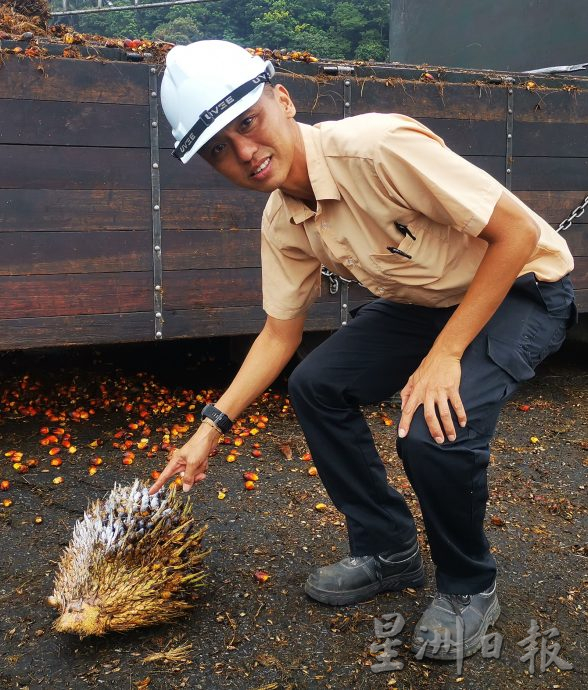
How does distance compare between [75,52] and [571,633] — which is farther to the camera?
[75,52]

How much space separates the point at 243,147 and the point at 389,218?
55 cm

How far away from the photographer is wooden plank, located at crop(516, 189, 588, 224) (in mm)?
5465

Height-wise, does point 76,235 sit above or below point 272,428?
above

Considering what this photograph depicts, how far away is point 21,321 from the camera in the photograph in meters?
4.46

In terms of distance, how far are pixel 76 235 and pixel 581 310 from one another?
12.7ft

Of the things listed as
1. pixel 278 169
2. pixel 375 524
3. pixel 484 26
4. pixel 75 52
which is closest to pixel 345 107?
pixel 75 52

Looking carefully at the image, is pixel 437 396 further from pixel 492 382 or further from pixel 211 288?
pixel 211 288

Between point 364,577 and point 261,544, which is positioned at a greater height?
point 364,577

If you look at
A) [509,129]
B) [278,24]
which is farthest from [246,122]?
[278,24]

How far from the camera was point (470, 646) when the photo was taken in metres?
2.59

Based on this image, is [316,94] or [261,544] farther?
[316,94]

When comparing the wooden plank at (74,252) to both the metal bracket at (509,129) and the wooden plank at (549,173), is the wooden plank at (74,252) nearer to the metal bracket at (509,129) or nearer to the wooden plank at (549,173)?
the metal bracket at (509,129)

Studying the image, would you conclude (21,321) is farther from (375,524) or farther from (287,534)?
(375,524)

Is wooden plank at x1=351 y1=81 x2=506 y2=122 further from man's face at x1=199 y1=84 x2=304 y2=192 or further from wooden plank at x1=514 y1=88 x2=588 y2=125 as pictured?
man's face at x1=199 y1=84 x2=304 y2=192
